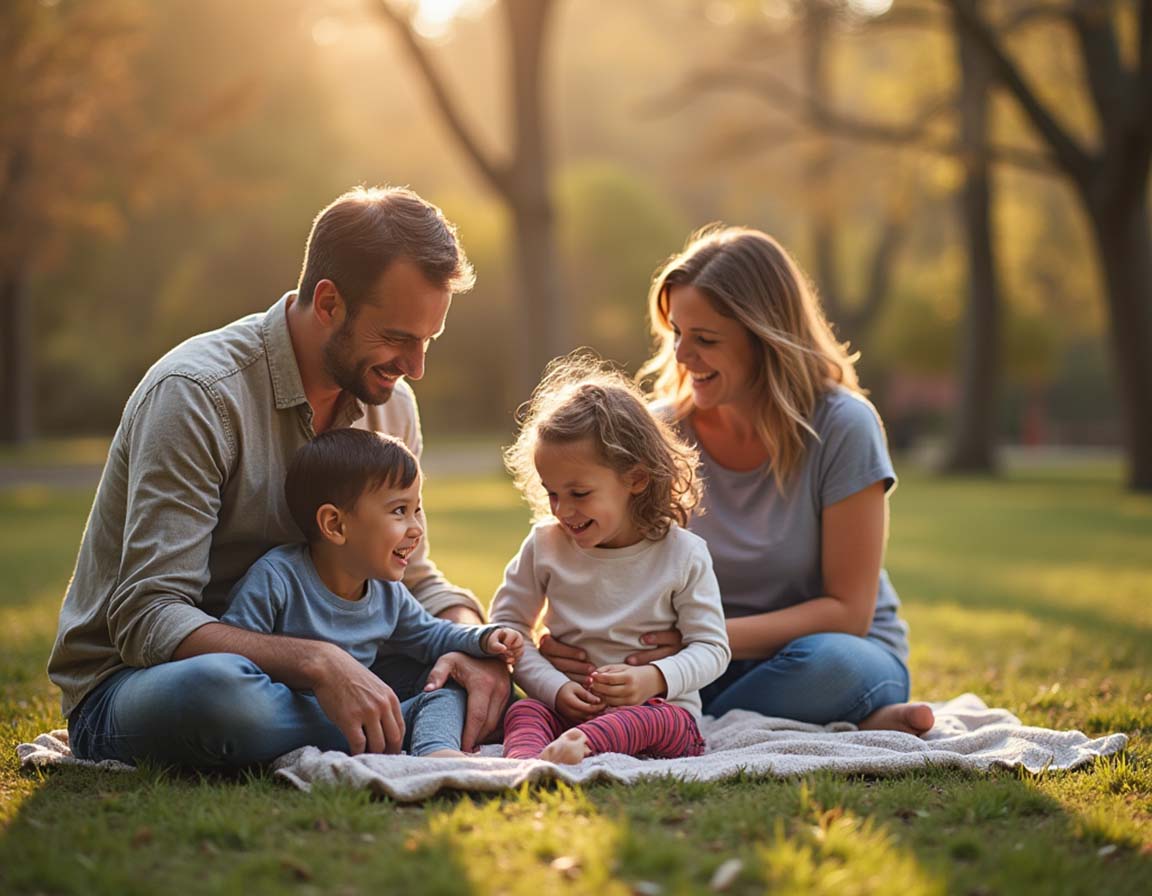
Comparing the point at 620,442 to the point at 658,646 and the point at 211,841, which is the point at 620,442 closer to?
the point at 658,646

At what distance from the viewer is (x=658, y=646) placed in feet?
13.2

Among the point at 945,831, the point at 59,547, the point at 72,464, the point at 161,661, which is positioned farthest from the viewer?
the point at 72,464

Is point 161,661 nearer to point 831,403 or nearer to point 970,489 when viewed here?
point 831,403

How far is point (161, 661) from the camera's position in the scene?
3.53m

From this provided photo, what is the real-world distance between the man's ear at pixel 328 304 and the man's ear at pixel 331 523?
Answer: 567mm

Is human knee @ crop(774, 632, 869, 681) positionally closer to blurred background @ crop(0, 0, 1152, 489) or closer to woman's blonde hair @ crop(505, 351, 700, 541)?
woman's blonde hair @ crop(505, 351, 700, 541)

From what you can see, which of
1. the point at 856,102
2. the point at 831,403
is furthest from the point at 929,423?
the point at 831,403

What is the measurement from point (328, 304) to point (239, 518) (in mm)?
694

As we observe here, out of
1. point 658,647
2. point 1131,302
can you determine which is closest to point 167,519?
point 658,647

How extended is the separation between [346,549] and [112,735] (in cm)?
84

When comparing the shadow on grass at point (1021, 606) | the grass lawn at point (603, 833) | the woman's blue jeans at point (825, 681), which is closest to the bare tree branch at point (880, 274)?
the shadow on grass at point (1021, 606)

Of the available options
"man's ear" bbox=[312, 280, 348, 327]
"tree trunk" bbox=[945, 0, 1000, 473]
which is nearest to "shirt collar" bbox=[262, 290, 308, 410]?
"man's ear" bbox=[312, 280, 348, 327]

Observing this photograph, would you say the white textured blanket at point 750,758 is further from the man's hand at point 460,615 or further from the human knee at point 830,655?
the man's hand at point 460,615

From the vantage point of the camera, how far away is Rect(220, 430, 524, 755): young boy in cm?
372
